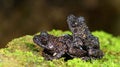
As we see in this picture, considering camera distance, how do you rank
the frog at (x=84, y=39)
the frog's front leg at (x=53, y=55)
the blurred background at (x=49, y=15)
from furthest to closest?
Result: the blurred background at (x=49, y=15), the frog at (x=84, y=39), the frog's front leg at (x=53, y=55)

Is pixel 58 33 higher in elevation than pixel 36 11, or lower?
lower

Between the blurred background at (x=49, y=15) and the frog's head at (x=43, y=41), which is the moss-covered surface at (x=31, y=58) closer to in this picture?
the frog's head at (x=43, y=41)

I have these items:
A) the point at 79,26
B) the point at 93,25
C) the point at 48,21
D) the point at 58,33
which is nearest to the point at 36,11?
the point at 48,21

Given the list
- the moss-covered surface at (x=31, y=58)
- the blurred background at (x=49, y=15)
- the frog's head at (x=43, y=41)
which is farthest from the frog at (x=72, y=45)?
the blurred background at (x=49, y=15)

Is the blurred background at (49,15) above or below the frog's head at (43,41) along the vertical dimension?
above

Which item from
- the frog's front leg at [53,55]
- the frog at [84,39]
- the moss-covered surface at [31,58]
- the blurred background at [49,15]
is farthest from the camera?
the blurred background at [49,15]

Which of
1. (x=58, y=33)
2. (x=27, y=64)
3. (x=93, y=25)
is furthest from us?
(x=93, y=25)

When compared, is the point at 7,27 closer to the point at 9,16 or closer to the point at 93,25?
the point at 9,16
